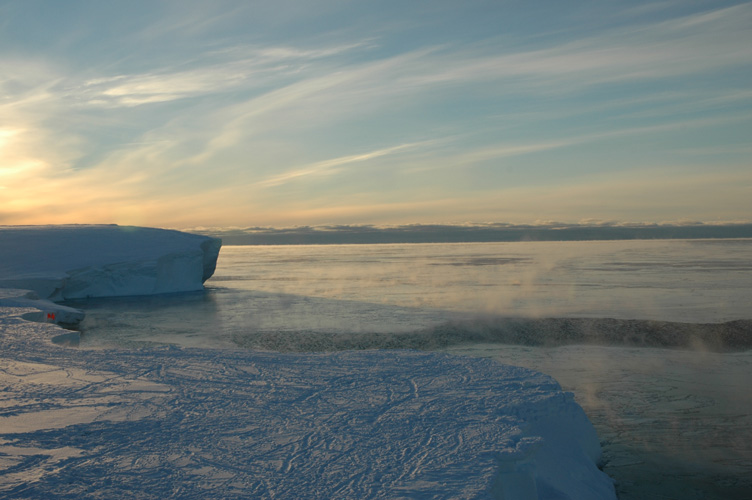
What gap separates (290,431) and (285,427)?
4.4 inches

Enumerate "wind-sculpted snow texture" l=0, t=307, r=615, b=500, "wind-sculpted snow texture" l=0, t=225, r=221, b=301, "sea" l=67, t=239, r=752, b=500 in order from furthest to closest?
"wind-sculpted snow texture" l=0, t=225, r=221, b=301, "sea" l=67, t=239, r=752, b=500, "wind-sculpted snow texture" l=0, t=307, r=615, b=500

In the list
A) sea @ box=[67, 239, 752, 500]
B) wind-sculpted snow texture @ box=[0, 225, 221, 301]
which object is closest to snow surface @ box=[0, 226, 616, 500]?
sea @ box=[67, 239, 752, 500]

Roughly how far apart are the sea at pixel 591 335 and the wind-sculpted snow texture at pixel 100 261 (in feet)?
4.38

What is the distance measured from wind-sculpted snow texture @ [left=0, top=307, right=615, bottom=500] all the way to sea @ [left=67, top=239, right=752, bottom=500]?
118 cm

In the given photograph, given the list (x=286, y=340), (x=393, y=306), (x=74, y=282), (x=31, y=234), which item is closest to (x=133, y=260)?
(x=74, y=282)

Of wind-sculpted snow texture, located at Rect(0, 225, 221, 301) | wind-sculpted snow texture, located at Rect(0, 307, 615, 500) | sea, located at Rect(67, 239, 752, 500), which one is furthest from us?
wind-sculpted snow texture, located at Rect(0, 225, 221, 301)

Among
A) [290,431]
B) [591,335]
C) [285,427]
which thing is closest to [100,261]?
[591,335]

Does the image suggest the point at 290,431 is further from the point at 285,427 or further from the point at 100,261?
the point at 100,261

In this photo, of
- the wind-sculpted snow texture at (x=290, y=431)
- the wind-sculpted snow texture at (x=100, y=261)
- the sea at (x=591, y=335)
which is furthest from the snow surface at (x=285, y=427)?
the wind-sculpted snow texture at (x=100, y=261)

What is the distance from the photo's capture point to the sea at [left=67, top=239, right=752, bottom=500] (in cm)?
575

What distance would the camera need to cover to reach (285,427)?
15.3 feet

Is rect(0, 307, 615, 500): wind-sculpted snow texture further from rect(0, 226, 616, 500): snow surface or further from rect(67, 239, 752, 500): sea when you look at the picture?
rect(67, 239, 752, 500): sea

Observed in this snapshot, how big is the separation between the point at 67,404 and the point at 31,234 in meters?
24.1

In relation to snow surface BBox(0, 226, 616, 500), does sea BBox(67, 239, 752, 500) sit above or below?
below
